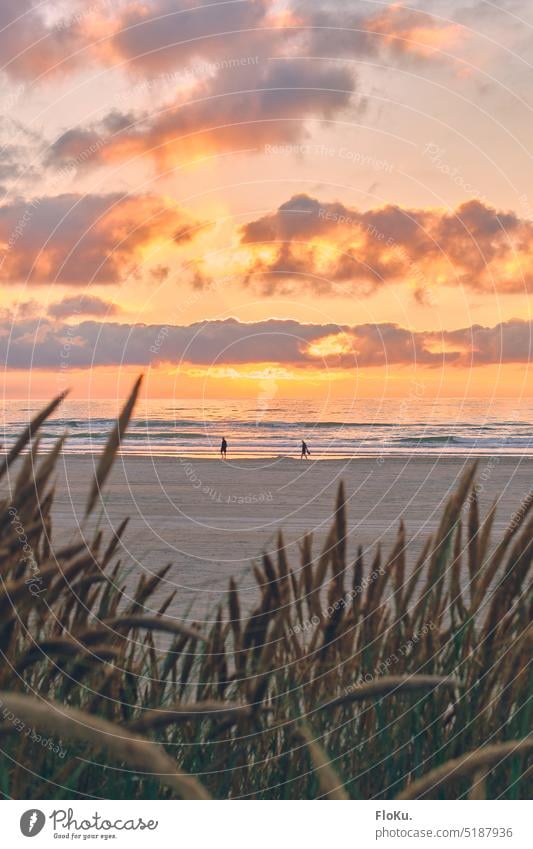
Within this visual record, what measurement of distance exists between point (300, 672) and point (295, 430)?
3343 cm

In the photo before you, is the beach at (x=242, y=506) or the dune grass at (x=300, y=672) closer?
the dune grass at (x=300, y=672)

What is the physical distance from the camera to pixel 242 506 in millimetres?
18297

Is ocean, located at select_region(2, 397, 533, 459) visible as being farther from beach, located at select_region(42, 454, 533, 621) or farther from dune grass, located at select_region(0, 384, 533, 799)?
dune grass, located at select_region(0, 384, 533, 799)

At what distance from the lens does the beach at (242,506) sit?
990 cm

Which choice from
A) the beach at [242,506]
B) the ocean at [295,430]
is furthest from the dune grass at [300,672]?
the ocean at [295,430]

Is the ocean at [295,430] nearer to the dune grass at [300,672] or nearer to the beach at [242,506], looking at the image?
the beach at [242,506]

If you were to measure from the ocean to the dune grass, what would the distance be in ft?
88.1

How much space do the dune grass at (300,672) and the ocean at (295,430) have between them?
88.1ft

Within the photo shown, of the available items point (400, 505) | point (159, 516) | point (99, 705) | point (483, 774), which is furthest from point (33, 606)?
point (400, 505)

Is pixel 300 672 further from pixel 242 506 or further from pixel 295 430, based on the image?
pixel 295 430

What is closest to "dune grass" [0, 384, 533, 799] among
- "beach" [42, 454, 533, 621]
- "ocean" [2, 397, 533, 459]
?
"beach" [42, 454, 533, 621]

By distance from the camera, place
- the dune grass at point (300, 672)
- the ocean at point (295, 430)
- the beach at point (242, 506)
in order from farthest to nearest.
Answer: the ocean at point (295, 430) < the beach at point (242, 506) < the dune grass at point (300, 672)

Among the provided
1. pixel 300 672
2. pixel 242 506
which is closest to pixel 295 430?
pixel 242 506

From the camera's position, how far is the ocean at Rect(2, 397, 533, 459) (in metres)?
31.3
